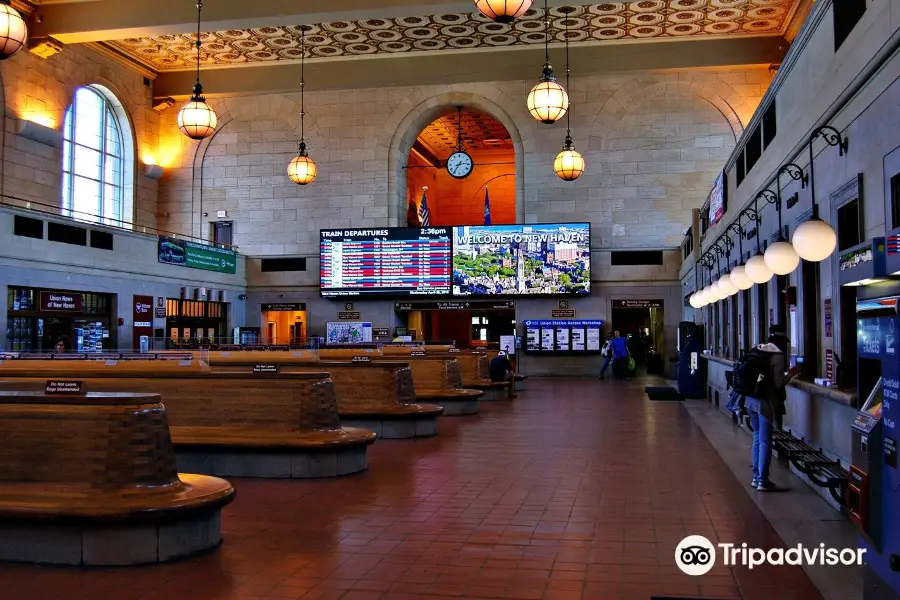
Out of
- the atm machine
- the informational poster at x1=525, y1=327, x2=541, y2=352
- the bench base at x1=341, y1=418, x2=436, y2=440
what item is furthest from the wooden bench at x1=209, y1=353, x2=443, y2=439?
the informational poster at x1=525, y1=327, x2=541, y2=352

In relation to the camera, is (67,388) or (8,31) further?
(8,31)

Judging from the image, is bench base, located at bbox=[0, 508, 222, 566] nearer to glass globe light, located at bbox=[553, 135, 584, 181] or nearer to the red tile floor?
the red tile floor

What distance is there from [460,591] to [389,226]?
23.0m

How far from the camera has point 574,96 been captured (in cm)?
Result: 2628

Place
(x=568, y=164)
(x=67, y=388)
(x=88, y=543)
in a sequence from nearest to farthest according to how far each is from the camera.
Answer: (x=88, y=543) → (x=67, y=388) → (x=568, y=164)

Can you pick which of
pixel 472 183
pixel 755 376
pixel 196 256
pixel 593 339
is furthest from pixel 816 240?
pixel 472 183

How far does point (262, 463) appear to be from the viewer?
7262mm

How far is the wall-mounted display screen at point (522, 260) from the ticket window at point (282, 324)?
19.7 ft

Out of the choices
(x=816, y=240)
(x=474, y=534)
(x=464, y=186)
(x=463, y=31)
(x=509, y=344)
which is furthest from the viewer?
(x=464, y=186)

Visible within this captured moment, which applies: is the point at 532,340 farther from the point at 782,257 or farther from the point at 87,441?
the point at 87,441

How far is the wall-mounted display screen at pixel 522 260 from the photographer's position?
24969 mm

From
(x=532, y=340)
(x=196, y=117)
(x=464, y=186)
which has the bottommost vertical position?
(x=532, y=340)

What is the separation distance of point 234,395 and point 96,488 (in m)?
2.81

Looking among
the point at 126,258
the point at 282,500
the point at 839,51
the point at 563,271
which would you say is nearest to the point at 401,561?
the point at 282,500
